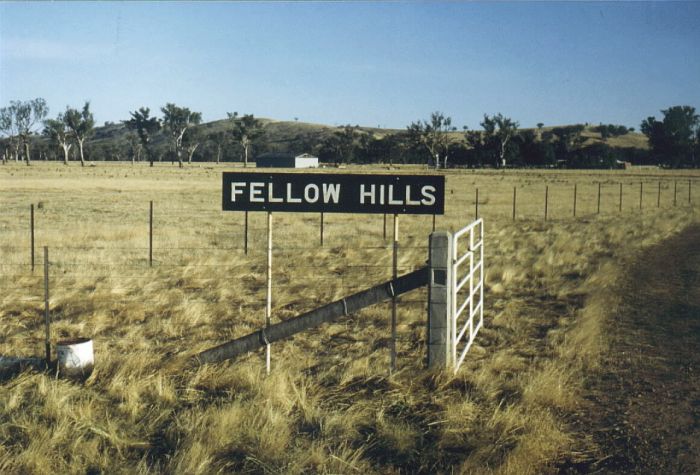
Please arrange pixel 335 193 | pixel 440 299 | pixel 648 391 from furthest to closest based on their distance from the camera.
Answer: pixel 335 193 → pixel 648 391 → pixel 440 299

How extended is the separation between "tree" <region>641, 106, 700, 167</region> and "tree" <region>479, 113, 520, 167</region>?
27.5 m

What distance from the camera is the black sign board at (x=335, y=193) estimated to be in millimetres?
7168

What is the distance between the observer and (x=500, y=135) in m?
116

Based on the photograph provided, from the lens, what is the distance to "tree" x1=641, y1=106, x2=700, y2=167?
12212cm

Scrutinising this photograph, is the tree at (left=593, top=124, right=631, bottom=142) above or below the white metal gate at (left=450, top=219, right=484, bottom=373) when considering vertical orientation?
above

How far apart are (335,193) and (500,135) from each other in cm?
11199

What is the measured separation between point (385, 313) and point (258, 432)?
6031mm

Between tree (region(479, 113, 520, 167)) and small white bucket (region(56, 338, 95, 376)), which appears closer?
small white bucket (region(56, 338, 95, 376))

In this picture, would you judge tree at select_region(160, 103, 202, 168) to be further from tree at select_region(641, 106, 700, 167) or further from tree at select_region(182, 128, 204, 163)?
tree at select_region(641, 106, 700, 167)

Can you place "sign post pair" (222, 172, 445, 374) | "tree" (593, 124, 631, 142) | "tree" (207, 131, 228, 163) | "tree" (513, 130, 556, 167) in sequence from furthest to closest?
"tree" (593, 124, 631, 142)
"tree" (207, 131, 228, 163)
"tree" (513, 130, 556, 167)
"sign post pair" (222, 172, 445, 374)

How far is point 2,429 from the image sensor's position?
5633 millimetres

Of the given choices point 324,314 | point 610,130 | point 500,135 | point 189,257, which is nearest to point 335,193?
point 324,314

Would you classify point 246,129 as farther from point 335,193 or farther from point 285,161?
point 335,193

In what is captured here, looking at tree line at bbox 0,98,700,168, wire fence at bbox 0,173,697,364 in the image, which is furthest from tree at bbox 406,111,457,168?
wire fence at bbox 0,173,697,364
